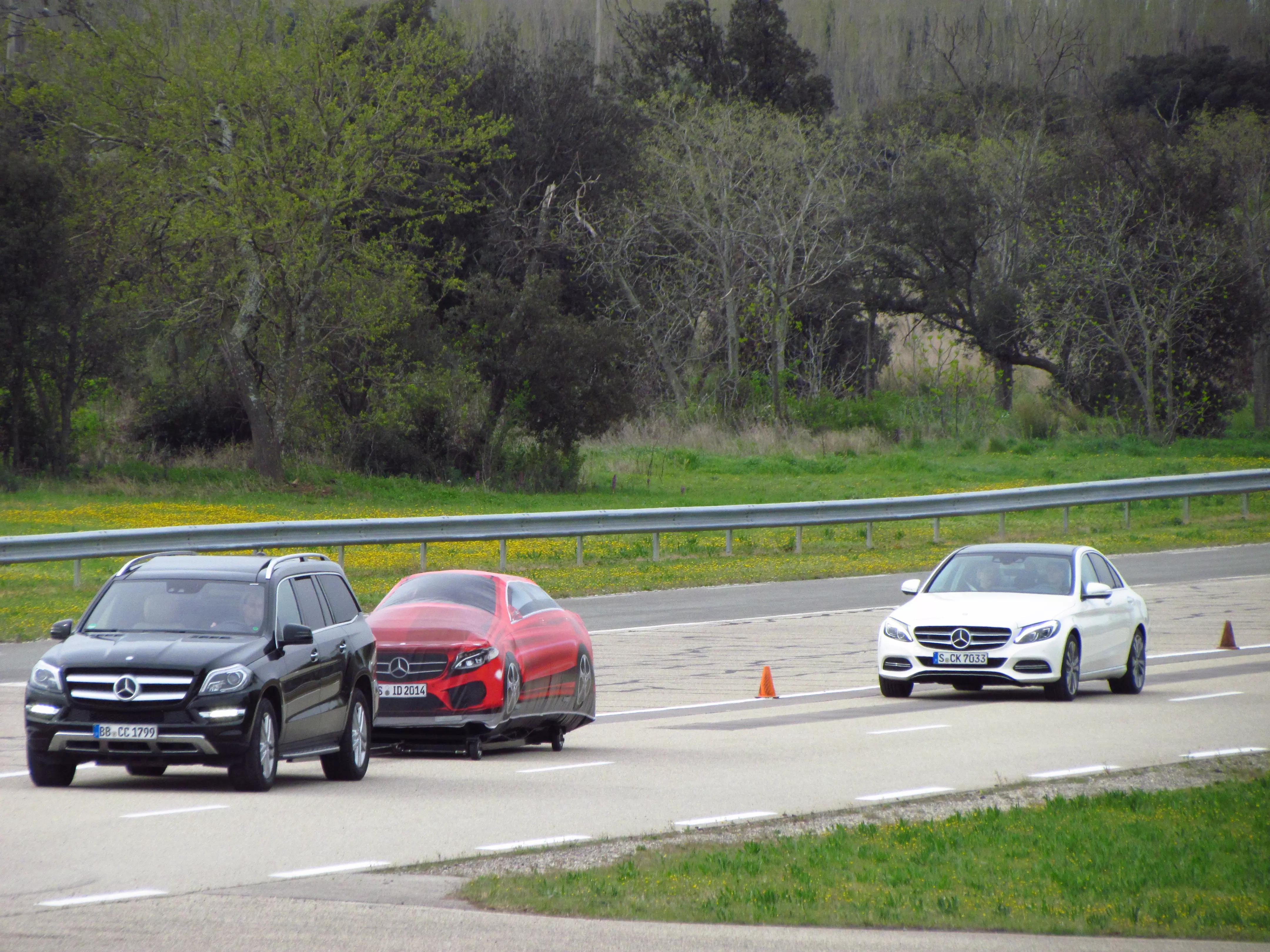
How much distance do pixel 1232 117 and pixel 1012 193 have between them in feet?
52.8

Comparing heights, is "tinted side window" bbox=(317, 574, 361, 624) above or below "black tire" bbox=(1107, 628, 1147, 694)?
above

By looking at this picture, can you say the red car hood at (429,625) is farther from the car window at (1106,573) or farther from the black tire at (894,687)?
the car window at (1106,573)

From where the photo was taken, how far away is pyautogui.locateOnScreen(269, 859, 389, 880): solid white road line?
795 centimetres

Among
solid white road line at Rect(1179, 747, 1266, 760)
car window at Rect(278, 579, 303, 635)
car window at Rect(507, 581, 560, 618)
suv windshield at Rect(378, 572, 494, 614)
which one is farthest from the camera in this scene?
car window at Rect(507, 581, 560, 618)

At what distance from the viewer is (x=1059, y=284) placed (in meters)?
54.6

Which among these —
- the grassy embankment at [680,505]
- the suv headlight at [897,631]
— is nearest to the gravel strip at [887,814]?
the suv headlight at [897,631]

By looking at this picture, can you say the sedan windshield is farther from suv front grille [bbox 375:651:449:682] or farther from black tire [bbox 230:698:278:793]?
black tire [bbox 230:698:278:793]

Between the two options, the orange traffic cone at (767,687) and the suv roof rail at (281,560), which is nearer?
the suv roof rail at (281,560)

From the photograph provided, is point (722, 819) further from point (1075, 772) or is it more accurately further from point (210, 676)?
point (210, 676)

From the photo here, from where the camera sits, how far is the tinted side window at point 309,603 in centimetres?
1192

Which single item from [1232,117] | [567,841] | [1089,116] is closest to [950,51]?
[1089,116]

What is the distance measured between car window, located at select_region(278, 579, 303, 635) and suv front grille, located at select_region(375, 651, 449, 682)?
986mm

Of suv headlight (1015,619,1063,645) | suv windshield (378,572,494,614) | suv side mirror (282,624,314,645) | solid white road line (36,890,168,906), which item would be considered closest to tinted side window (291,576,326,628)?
suv side mirror (282,624,314,645)

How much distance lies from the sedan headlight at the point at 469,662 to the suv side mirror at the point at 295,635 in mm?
1587
